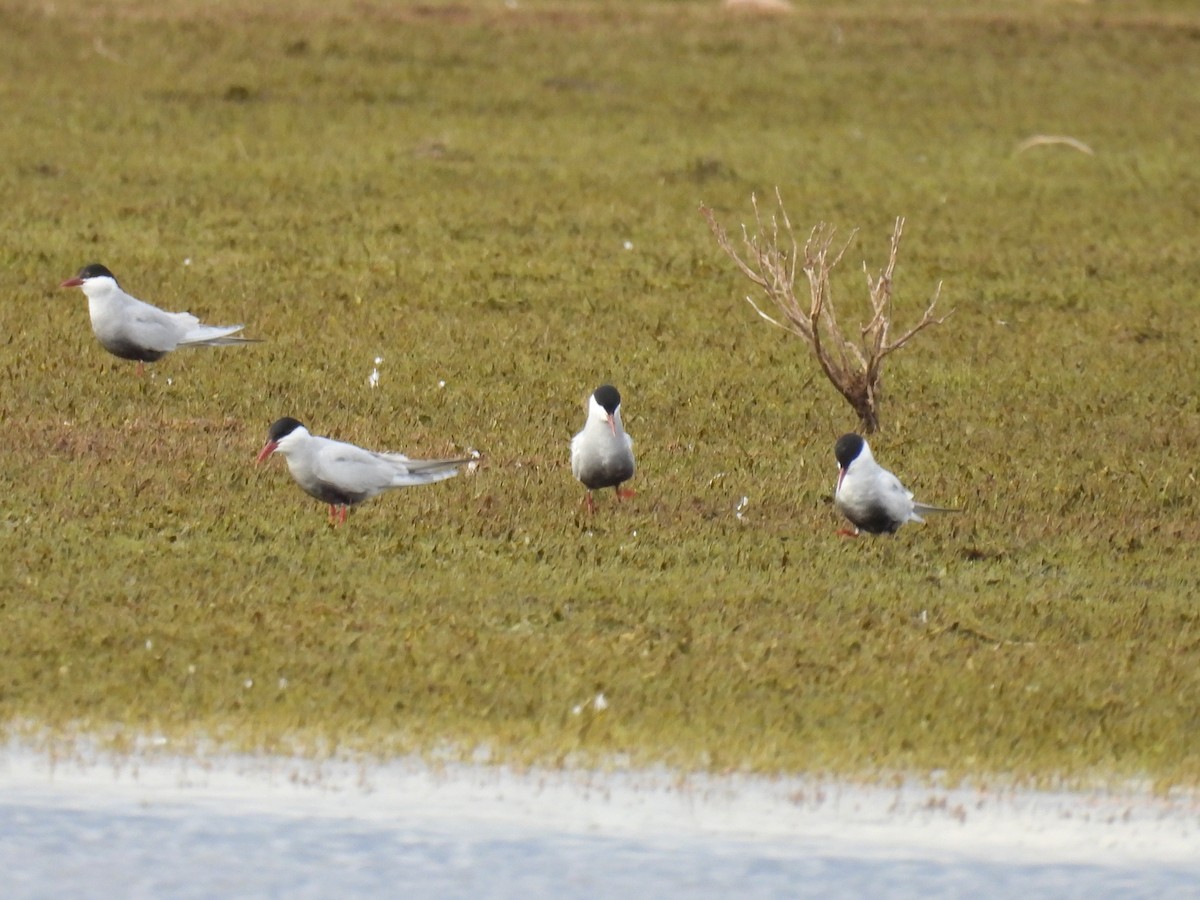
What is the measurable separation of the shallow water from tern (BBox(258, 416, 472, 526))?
10.6 feet

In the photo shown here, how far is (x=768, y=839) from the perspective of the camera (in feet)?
25.5

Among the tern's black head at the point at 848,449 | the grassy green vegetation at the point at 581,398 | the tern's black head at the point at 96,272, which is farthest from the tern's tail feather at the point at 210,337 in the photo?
the tern's black head at the point at 848,449

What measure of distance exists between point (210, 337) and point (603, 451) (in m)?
4.60

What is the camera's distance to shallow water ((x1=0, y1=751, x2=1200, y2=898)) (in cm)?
739

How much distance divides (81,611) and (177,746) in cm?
166

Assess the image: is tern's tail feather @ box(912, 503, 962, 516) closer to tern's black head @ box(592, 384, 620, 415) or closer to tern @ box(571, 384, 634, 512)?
tern @ box(571, 384, 634, 512)

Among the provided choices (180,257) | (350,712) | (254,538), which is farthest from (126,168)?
(350,712)

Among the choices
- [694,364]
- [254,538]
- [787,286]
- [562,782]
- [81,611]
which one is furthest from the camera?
[694,364]

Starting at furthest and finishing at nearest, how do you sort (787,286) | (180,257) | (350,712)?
(180,257), (787,286), (350,712)

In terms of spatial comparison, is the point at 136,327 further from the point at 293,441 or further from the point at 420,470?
the point at 420,470

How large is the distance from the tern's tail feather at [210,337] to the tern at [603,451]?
4.10 m

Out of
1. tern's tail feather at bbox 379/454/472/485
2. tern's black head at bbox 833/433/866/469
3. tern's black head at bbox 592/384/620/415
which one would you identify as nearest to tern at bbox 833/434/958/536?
tern's black head at bbox 833/433/866/469

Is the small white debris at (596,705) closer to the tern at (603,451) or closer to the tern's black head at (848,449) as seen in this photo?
the tern at (603,451)

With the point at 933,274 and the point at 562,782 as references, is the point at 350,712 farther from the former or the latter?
the point at 933,274
